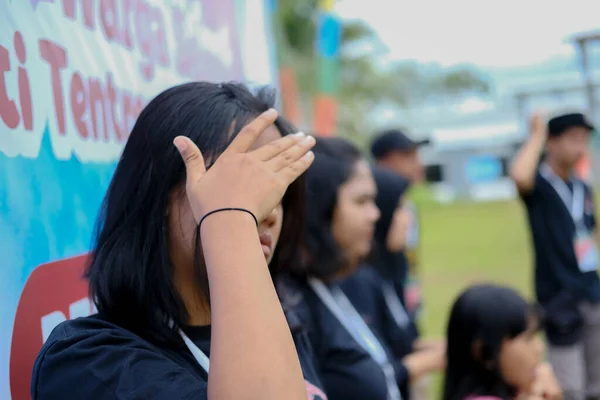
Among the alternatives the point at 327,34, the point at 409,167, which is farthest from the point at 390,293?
the point at 327,34

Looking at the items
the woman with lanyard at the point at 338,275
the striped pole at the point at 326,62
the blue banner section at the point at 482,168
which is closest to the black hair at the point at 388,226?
the woman with lanyard at the point at 338,275

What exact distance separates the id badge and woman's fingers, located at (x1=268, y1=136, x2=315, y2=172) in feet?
9.69

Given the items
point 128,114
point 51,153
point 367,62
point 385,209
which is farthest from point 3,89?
point 367,62

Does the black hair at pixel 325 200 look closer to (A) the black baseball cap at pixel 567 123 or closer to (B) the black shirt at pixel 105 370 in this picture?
(B) the black shirt at pixel 105 370

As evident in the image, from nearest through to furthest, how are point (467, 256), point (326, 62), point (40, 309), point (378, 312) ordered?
1. point (40, 309)
2. point (378, 312)
3. point (326, 62)
4. point (467, 256)

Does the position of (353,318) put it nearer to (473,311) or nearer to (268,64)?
(473,311)

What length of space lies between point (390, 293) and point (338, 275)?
113 cm

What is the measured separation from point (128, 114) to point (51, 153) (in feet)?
1.04

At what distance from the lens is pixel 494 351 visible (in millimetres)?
2012

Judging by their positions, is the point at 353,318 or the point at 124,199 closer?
the point at 124,199

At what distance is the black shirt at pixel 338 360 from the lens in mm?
1723

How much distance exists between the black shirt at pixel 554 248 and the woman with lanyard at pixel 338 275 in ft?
6.05

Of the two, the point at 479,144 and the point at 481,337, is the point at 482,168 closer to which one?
the point at 479,144

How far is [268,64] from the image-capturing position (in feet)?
8.94
